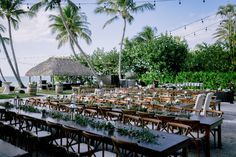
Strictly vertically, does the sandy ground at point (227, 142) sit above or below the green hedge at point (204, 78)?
below

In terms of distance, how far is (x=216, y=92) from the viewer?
1462 cm

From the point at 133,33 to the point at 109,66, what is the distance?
17.2 ft

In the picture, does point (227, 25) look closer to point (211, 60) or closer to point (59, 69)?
point (211, 60)

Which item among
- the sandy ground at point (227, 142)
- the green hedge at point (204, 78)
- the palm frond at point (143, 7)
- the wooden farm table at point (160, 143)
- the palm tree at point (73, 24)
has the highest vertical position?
the palm frond at point (143, 7)

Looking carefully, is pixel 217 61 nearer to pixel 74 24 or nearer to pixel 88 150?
pixel 74 24

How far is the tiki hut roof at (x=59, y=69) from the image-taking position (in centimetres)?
2455

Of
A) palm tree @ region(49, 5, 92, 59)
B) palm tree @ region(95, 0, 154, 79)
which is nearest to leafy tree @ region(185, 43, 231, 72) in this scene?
palm tree @ region(95, 0, 154, 79)

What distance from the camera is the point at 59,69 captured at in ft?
81.9

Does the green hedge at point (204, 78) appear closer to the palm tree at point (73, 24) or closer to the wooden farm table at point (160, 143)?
the palm tree at point (73, 24)

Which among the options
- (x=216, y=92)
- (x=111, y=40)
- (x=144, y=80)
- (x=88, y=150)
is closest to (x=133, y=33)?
(x=111, y=40)

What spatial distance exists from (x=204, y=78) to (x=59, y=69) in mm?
13146

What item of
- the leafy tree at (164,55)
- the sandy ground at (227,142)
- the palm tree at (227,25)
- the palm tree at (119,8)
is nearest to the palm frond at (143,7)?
the palm tree at (119,8)

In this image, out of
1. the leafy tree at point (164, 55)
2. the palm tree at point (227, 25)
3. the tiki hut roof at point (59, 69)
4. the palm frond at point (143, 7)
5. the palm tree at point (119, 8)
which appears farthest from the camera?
the palm tree at point (227, 25)

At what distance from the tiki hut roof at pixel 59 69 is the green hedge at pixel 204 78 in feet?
26.0
